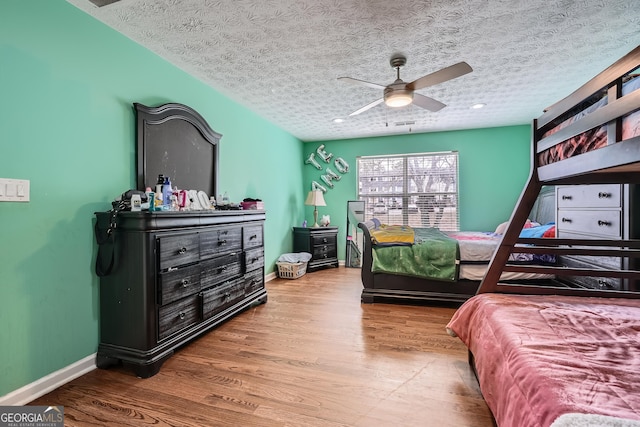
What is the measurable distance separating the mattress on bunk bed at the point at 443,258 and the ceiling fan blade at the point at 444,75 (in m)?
1.61

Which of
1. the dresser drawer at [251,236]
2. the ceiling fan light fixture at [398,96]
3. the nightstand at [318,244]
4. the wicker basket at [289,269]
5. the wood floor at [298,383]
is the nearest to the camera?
the wood floor at [298,383]

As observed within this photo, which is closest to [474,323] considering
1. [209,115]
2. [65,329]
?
[65,329]

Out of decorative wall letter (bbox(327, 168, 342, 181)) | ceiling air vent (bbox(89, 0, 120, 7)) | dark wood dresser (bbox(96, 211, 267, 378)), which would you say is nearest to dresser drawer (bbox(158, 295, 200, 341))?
dark wood dresser (bbox(96, 211, 267, 378))

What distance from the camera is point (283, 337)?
2289 mm

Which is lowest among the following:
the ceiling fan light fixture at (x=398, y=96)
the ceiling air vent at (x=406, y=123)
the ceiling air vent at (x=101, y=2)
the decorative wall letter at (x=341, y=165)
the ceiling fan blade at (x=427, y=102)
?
the decorative wall letter at (x=341, y=165)

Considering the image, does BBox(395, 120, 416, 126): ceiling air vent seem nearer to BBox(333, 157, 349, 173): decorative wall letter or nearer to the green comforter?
BBox(333, 157, 349, 173): decorative wall letter

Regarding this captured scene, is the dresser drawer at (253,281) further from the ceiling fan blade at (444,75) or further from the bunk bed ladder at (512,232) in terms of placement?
the ceiling fan blade at (444,75)

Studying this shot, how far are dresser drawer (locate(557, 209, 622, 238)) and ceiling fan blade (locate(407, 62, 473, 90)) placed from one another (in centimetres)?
166

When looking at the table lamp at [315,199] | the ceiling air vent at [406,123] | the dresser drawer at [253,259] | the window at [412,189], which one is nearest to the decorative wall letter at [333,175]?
the window at [412,189]

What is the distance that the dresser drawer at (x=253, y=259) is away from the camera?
283 centimetres

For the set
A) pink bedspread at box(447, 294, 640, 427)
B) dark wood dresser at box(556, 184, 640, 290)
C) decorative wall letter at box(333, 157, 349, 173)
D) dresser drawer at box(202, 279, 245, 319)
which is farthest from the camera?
decorative wall letter at box(333, 157, 349, 173)

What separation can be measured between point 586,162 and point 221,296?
2.56 metres

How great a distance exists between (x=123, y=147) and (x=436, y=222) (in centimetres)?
471

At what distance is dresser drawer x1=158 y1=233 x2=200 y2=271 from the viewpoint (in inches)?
74.2
